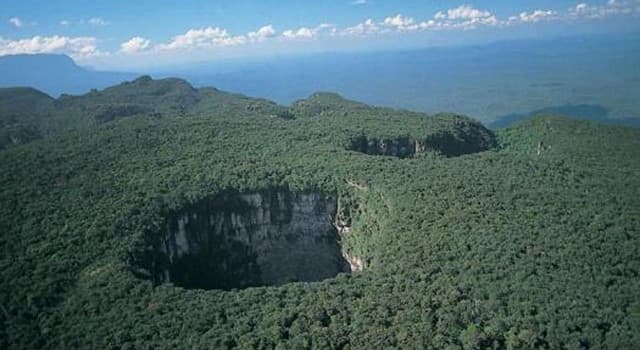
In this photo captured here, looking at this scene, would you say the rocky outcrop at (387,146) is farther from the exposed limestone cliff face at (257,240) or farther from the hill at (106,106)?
the hill at (106,106)

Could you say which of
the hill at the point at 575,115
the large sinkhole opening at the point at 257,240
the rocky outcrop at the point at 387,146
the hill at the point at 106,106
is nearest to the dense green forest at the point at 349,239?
the rocky outcrop at the point at 387,146

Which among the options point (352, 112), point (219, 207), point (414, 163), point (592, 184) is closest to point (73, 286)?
point (219, 207)

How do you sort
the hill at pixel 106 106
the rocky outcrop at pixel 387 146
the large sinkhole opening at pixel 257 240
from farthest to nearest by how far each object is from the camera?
the hill at pixel 106 106 → the rocky outcrop at pixel 387 146 → the large sinkhole opening at pixel 257 240

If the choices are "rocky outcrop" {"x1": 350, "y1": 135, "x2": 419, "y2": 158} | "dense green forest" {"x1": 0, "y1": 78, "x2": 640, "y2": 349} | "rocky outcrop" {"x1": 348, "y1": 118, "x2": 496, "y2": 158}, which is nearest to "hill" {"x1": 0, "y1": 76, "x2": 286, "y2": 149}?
"rocky outcrop" {"x1": 350, "y1": 135, "x2": 419, "y2": 158}

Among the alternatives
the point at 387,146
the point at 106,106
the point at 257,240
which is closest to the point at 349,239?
the point at 257,240

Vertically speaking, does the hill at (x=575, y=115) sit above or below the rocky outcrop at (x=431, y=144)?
below

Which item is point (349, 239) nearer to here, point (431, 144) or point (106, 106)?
point (431, 144)

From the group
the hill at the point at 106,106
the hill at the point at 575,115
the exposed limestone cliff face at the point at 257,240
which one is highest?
the hill at the point at 106,106

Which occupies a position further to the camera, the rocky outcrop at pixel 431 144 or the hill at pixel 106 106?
the hill at pixel 106 106
